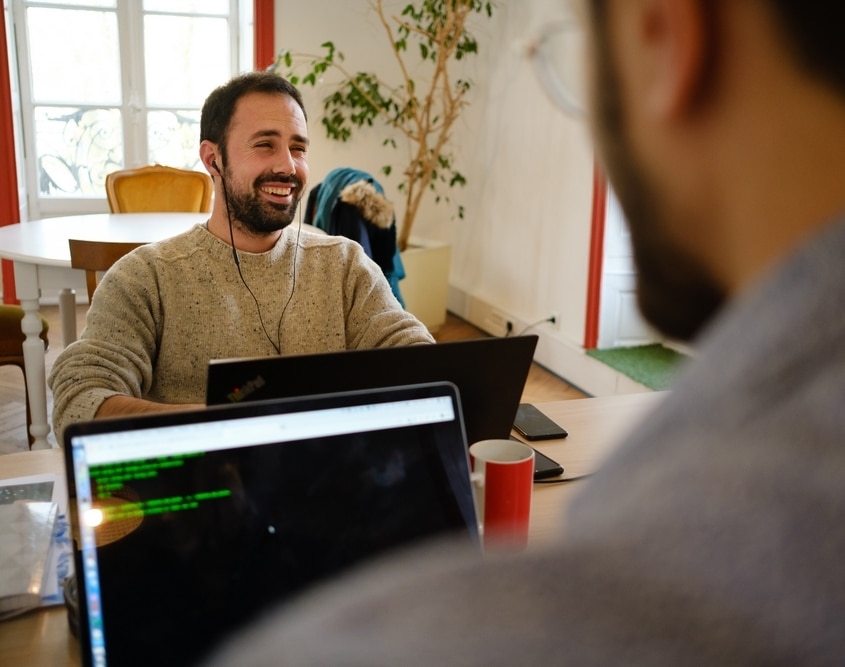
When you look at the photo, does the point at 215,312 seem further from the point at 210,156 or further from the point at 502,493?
the point at 502,493

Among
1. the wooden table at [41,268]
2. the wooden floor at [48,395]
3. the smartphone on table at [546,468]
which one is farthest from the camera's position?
the wooden floor at [48,395]

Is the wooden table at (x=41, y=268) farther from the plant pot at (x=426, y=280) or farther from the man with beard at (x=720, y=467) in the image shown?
the man with beard at (x=720, y=467)

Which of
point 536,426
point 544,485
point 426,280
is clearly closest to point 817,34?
point 544,485

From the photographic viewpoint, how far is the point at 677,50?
306 mm

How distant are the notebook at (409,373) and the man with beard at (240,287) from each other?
1.90 ft

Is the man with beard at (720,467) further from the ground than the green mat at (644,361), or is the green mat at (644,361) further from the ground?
the man with beard at (720,467)

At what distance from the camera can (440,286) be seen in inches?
189

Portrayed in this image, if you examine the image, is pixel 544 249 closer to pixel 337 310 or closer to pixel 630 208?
pixel 337 310

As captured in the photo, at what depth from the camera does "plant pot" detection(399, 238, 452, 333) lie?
4570 millimetres

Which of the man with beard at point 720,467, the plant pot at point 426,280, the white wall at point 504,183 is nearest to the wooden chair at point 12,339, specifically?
the plant pot at point 426,280

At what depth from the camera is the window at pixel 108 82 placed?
4660 millimetres

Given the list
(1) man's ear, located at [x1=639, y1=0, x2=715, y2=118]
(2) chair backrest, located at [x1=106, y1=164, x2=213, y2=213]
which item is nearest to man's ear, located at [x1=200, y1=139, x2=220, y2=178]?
(1) man's ear, located at [x1=639, y1=0, x2=715, y2=118]

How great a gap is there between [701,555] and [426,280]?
175 inches

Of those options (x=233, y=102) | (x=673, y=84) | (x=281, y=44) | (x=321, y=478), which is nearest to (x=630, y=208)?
(x=673, y=84)
